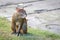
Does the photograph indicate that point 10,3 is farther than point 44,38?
Yes

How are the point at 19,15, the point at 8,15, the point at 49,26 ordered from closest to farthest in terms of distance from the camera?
the point at 19,15 < the point at 49,26 < the point at 8,15

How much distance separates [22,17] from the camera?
739 cm

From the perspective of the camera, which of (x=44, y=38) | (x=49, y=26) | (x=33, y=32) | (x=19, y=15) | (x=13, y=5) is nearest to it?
(x=19, y=15)

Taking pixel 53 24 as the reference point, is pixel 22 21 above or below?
above

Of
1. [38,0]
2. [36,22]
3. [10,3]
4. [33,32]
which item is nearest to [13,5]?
[10,3]

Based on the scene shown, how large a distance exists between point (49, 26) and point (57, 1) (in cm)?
440

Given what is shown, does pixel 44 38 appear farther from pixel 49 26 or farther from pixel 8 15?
pixel 8 15

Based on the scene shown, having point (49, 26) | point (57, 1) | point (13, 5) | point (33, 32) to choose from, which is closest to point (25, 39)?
point (33, 32)

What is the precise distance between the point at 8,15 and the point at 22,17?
13.7 ft

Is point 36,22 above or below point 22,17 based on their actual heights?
below

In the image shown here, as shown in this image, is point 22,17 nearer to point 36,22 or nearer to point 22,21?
point 22,21

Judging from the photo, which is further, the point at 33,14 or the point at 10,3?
the point at 10,3

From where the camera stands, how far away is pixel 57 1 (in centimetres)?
1425

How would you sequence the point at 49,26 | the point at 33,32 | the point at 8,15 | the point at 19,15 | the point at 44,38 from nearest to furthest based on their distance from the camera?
the point at 19,15, the point at 44,38, the point at 33,32, the point at 49,26, the point at 8,15
